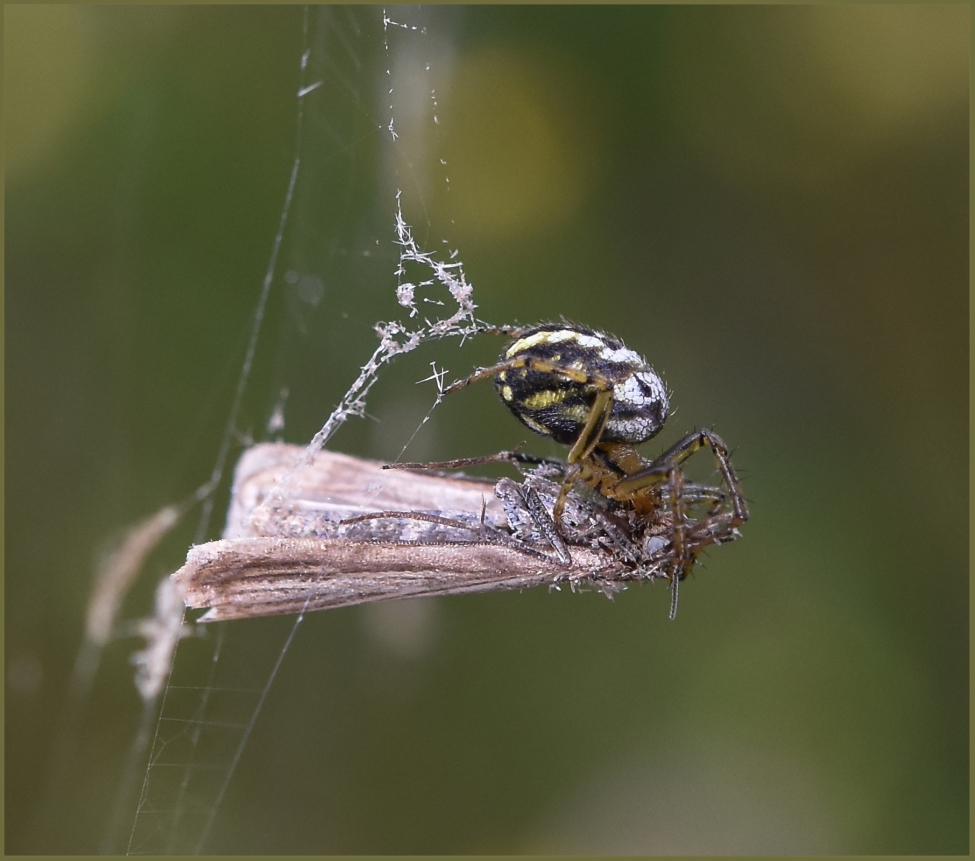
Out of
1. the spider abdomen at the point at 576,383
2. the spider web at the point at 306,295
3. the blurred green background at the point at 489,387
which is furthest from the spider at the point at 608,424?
the blurred green background at the point at 489,387

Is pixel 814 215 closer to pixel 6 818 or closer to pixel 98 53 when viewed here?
pixel 98 53

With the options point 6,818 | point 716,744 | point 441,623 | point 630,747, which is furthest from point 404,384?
point 6,818

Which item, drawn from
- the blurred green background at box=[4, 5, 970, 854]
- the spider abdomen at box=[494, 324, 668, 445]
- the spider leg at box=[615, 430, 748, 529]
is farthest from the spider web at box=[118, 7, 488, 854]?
the spider leg at box=[615, 430, 748, 529]

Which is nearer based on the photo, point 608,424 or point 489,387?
point 608,424

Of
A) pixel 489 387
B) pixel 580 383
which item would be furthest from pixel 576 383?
pixel 489 387

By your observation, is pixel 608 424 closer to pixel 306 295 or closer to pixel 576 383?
pixel 576 383

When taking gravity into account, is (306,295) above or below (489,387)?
above

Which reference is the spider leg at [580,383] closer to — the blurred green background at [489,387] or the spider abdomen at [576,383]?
the spider abdomen at [576,383]

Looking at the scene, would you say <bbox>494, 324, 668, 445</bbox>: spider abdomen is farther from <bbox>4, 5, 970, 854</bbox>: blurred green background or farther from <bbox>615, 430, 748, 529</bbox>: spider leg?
<bbox>4, 5, 970, 854</bbox>: blurred green background
